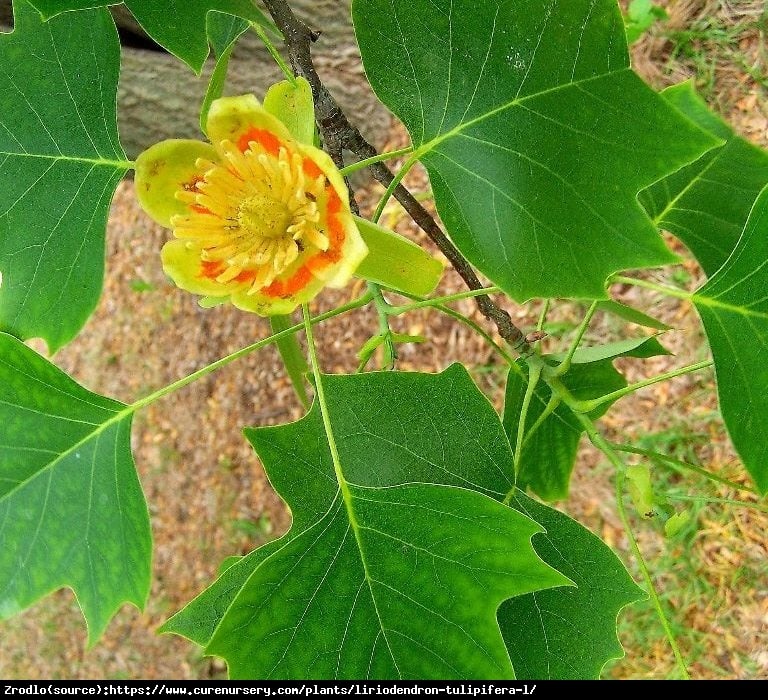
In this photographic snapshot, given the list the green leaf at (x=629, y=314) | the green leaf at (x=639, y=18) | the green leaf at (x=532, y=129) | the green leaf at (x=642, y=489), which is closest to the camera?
the green leaf at (x=532, y=129)

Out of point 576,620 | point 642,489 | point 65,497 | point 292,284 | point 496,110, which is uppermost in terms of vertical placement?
point 496,110

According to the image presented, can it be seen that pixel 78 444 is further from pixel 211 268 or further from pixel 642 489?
pixel 642 489

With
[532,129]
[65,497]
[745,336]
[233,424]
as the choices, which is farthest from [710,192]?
[233,424]

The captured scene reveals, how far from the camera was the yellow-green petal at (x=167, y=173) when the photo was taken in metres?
0.96

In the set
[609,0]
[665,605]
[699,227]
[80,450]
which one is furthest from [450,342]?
[609,0]

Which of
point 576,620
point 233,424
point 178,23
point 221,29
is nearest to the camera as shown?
point 178,23

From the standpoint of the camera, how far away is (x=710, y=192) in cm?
128

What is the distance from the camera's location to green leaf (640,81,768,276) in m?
1.19

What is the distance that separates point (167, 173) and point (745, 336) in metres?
0.76

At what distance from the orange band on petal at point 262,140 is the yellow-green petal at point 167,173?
52 millimetres

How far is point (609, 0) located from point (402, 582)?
0.72m

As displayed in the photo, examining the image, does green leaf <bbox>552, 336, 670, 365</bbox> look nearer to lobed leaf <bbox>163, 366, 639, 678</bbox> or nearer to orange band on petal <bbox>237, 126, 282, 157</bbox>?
lobed leaf <bbox>163, 366, 639, 678</bbox>

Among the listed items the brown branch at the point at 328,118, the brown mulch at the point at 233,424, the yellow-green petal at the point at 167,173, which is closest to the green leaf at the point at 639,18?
the brown mulch at the point at 233,424

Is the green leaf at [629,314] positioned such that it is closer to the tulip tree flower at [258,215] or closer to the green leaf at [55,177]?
the tulip tree flower at [258,215]
